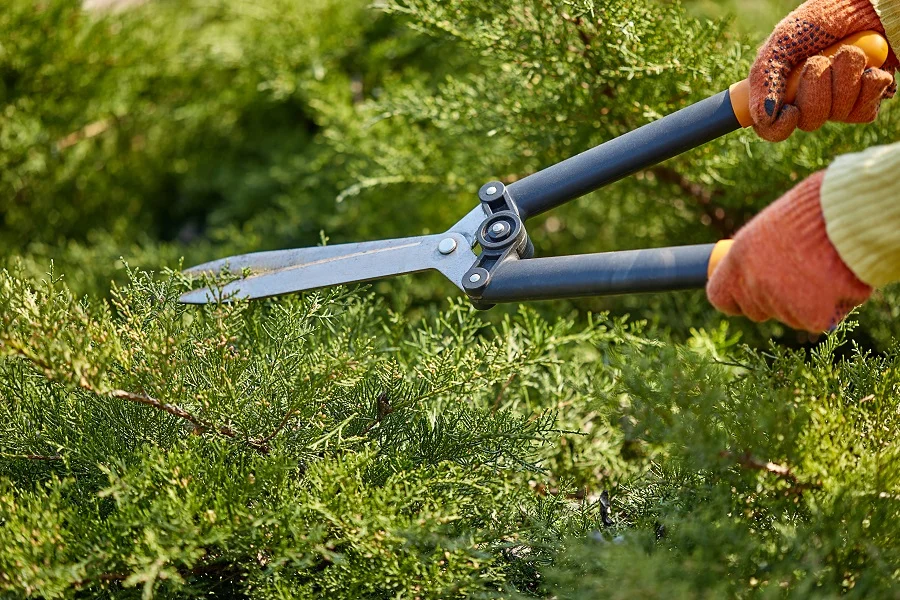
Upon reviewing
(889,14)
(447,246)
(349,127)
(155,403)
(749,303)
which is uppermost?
(349,127)

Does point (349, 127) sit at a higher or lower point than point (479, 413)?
higher

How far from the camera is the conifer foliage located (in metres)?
0.90

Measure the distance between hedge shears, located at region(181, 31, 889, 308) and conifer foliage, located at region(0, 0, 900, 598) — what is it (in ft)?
0.22

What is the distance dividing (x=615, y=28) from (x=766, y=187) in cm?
44

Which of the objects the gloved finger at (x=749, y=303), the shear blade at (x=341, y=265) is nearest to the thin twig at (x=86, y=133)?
the shear blade at (x=341, y=265)

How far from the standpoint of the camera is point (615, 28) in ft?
4.74

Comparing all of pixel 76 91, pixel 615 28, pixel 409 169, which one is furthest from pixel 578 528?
pixel 76 91

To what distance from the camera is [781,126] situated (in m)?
1.08

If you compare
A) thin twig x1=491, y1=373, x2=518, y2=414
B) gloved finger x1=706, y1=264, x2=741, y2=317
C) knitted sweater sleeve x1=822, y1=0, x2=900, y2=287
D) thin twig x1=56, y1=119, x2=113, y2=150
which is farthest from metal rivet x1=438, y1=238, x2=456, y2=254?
thin twig x1=56, y1=119, x2=113, y2=150

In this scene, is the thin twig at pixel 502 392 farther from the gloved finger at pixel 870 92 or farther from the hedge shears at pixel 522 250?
the gloved finger at pixel 870 92

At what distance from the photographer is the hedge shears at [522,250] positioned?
958mm

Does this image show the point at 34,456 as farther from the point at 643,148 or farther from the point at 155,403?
the point at 643,148

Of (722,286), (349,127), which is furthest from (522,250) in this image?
(349,127)

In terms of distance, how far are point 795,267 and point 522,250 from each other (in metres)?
0.37
